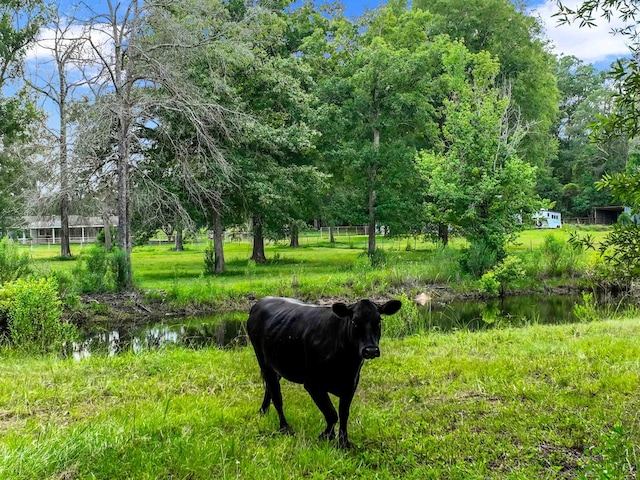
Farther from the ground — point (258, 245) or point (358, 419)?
point (258, 245)

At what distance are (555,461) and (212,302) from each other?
12.0 m

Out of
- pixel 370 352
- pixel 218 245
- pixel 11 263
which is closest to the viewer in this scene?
pixel 370 352

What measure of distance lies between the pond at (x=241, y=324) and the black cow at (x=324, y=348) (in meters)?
5.23

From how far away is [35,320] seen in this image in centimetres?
938

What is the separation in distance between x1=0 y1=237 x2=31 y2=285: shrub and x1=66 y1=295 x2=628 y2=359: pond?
2527mm

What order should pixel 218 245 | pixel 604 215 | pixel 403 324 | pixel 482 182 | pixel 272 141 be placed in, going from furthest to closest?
pixel 604 215 < pixel 218 245 < pixel 272 141 < pixel 482 182 < pixel 403 324

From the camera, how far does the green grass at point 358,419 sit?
142 inches

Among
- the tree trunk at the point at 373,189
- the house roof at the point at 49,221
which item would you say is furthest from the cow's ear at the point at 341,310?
the tree trunk at the point at 373,189

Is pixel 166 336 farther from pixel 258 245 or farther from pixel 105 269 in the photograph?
pixel 258 245

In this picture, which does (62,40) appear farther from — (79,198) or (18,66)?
(18,66)

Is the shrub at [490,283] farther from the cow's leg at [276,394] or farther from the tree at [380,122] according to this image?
the cow's leg at [276,394]

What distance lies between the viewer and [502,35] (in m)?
29.9

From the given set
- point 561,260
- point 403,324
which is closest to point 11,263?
point 403,324

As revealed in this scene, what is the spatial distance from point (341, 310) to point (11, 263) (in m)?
12.0
